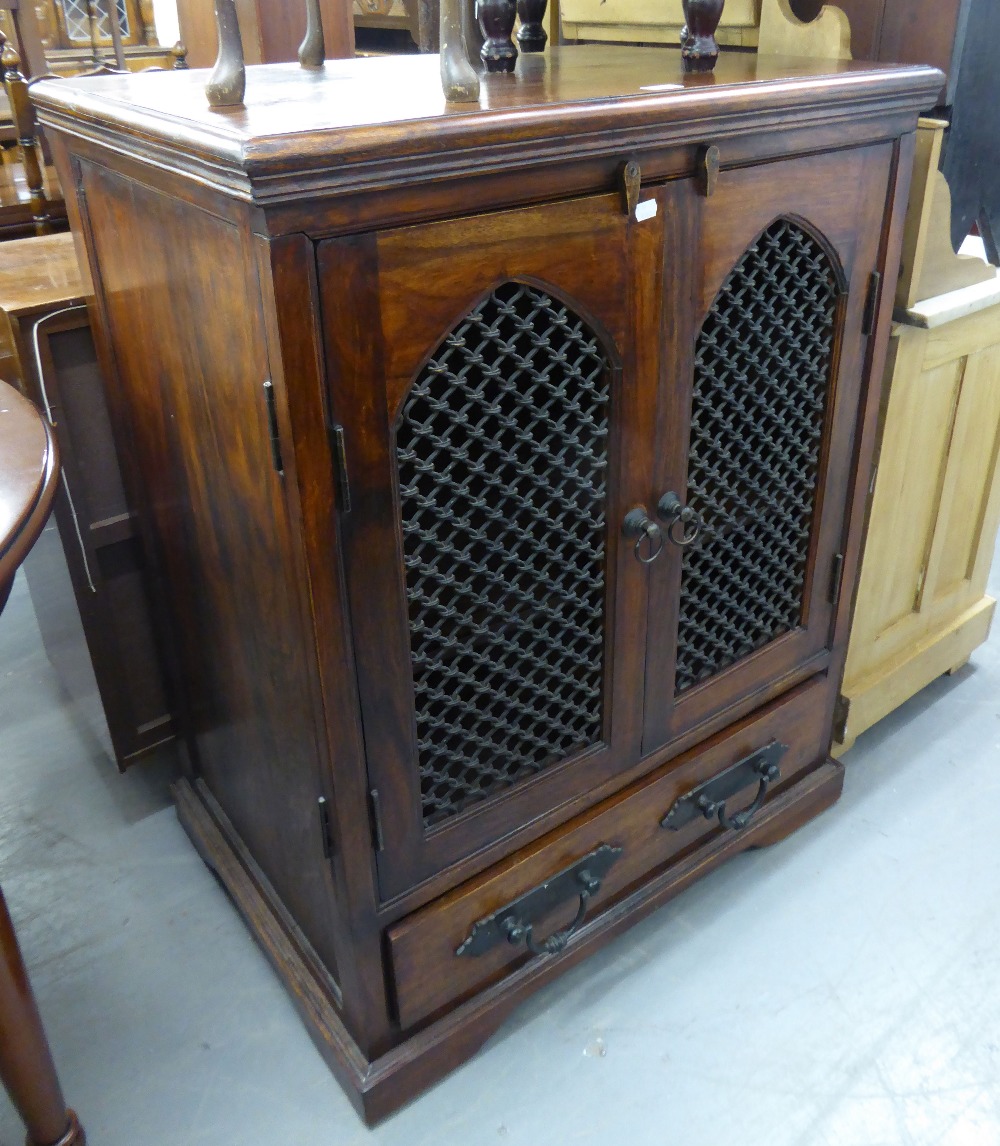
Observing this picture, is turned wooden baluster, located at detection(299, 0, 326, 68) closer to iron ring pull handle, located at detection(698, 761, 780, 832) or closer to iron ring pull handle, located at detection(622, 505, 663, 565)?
iron ring pull handle, located at detection(622, 505, 663, 565)

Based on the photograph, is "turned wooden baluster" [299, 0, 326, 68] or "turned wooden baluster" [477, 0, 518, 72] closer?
"turned wooden baluster" [477, 0, 518, 72]

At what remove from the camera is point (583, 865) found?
127 centimetres

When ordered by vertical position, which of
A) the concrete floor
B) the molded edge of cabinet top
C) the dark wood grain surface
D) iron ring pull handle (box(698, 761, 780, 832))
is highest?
the molded edge of cabinet top

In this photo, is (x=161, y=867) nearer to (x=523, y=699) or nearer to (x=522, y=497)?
(x=523, y=699)

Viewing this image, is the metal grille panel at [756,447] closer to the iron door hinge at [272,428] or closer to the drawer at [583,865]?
the drawer at [583,865]

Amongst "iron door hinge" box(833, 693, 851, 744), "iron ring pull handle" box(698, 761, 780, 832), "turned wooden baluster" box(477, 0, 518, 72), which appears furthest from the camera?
"iron door hinge" box(833, 693, 851, 744)

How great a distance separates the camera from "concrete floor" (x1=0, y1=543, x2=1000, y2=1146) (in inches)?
47.7

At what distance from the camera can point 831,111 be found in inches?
42.0

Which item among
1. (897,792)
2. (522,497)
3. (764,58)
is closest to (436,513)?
(522,497)

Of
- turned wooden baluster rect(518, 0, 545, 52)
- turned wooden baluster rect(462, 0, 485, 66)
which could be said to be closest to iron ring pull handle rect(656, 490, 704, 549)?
turned wooden baluster rect(462, 0, 485, 66)

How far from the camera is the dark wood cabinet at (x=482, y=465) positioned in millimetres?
831

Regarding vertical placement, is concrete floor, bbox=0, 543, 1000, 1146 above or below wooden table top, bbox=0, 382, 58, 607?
below

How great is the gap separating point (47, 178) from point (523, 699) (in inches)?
79.1

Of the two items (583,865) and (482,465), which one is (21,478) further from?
(583,865)
